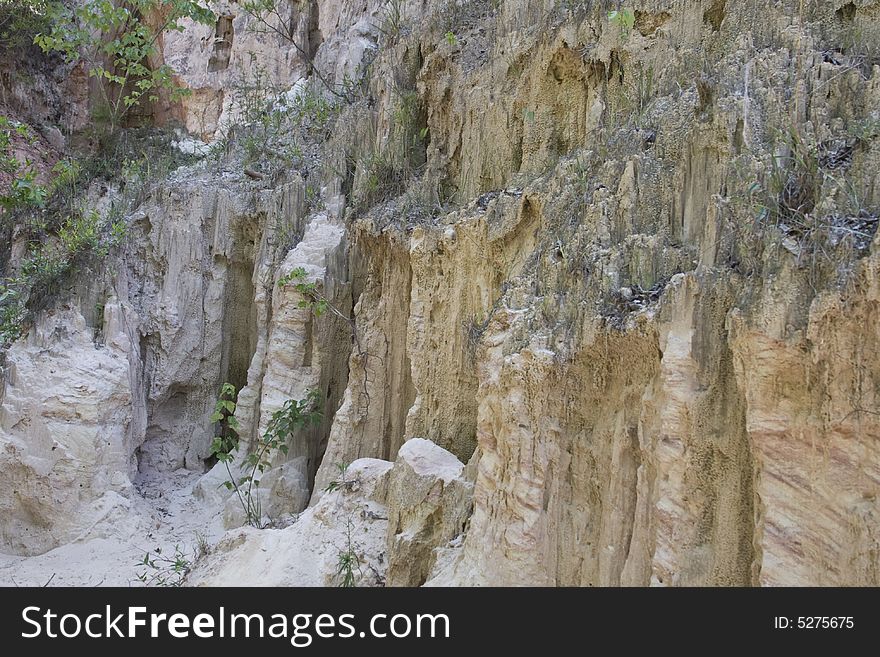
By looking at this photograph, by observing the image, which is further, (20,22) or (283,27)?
(20,22)

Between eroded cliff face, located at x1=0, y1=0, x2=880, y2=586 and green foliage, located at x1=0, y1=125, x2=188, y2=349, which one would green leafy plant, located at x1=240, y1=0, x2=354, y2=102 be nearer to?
eroded cliff face, located at x1=0, y1=0, x2=880, y2=586

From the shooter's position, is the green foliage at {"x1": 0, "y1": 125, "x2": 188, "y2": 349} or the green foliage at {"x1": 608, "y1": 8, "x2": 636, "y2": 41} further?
the green foliage at {"x1": 0, "y1": 125, "x2": 188, "y2": 349}

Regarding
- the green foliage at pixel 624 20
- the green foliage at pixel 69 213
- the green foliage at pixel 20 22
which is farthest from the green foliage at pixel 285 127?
the green foliage at pixel 624 20

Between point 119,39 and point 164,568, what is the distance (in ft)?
30.8

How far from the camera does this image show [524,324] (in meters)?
5.13

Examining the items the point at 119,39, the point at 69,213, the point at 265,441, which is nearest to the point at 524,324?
the point at 265,441


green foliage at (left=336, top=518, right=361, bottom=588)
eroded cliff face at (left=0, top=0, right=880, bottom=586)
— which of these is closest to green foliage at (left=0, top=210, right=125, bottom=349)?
eroded cliff face at (left=0, top=0, right=880, bottom=586)

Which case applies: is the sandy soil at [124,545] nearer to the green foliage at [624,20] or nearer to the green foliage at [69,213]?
the green foliage at [69,213]

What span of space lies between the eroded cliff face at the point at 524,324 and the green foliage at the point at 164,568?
1.80 ft

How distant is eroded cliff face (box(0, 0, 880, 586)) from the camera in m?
3.92

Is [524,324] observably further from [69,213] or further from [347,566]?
[69,213]

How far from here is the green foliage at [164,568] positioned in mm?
7379

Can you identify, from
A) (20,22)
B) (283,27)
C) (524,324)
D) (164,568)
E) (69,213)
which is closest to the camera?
(524,324)

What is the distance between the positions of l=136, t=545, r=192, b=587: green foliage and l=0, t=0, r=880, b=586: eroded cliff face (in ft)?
1.80
